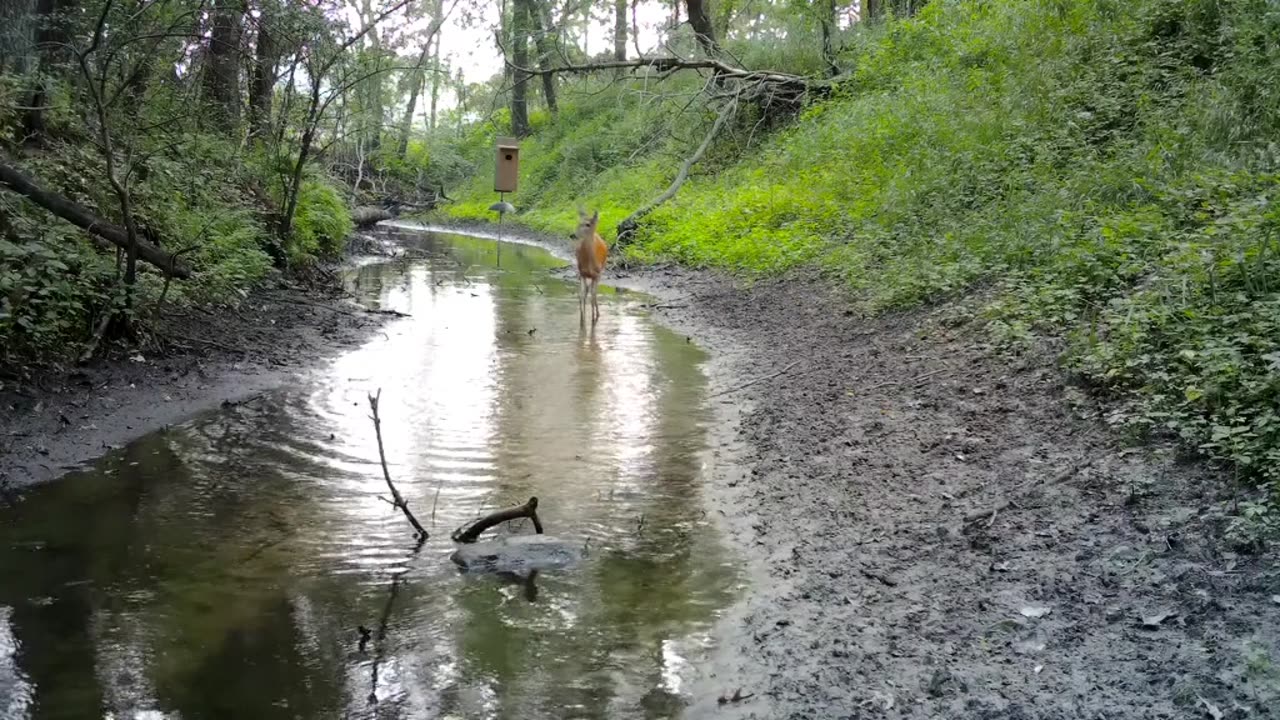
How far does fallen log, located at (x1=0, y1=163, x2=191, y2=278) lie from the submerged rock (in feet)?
15.8

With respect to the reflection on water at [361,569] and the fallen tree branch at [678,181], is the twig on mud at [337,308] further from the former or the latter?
the fallen tree branch at [678,181]

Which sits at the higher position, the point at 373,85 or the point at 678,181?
the point at 373,85

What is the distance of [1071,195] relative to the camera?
28.6ft

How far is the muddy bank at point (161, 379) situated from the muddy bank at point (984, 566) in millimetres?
4438

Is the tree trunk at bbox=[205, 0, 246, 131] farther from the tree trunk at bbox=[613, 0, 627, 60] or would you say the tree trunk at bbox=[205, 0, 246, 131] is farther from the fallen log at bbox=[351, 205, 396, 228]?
the tree trunk at bbox=[613, 0, 627, 60]

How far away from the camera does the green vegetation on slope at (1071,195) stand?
17.5 feet

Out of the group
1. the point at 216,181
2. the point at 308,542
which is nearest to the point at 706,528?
the point at 308,542

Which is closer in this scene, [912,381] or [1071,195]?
[912,381]

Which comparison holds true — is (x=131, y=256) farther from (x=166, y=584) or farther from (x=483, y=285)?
(x=483, y=285)

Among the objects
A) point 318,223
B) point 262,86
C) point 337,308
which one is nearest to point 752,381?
point 337,308

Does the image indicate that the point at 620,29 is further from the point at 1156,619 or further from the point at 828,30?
the point at 1156,619

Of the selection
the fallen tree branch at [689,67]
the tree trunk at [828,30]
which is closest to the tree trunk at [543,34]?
the fallen tree branch at [689,67]

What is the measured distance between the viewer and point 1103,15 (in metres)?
12.2

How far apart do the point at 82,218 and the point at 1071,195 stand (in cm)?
870
